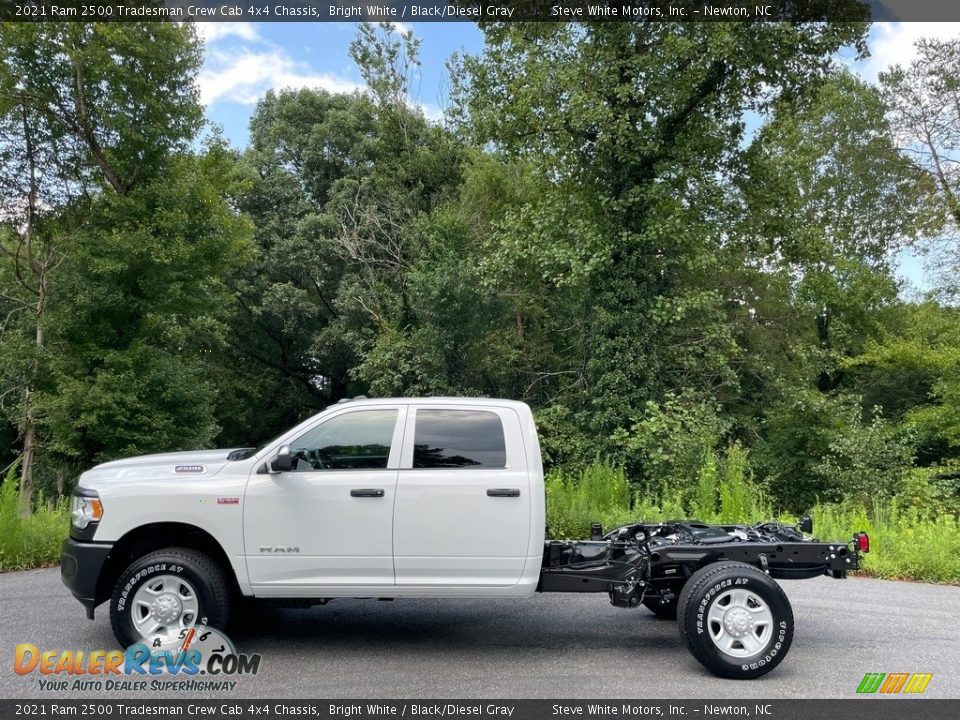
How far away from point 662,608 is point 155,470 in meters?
4.63

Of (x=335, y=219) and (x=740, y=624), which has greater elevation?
(x=335, y=219)

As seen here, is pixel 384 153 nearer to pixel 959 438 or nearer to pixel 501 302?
pixel 501 302

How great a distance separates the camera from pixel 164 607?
19.4ft

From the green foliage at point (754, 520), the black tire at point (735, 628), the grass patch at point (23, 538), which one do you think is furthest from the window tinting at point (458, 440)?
the grass patch at point (23, 538)

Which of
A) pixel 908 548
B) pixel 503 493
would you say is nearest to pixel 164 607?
pixel 503 493

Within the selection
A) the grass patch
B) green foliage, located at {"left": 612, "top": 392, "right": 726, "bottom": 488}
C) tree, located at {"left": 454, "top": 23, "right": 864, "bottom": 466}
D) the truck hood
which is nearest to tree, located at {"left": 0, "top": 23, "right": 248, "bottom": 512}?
tree, located at {"left": 454, "top": 23, "right": 864, "bottom": 466}

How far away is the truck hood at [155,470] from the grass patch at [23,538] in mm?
4398

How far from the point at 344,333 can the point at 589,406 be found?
13.3m

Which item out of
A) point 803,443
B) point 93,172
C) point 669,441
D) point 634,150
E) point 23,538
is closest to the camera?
point 23,538

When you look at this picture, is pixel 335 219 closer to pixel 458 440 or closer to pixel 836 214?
pixel 836 214

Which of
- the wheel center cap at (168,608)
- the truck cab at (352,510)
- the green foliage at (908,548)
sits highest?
the truck cab at (352,510)

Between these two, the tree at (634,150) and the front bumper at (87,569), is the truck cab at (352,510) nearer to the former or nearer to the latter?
the front bumper at (87,569)

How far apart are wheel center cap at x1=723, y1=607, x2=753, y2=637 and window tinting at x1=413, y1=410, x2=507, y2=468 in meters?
1.95

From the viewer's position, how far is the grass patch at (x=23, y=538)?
955 centimetres
